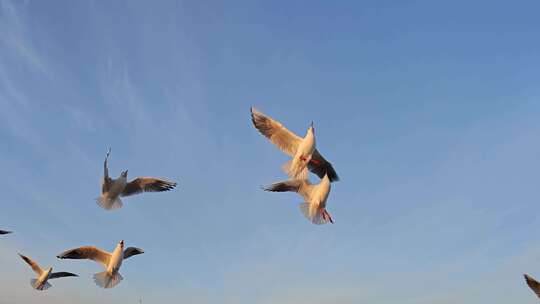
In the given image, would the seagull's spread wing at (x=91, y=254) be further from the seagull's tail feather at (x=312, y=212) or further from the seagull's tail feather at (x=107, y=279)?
the seagull's tail feather at (x=312, y=212)

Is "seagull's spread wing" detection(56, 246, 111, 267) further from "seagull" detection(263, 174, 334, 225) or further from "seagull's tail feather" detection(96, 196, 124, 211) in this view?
"seagull" detection(263, 174, 334, 225)

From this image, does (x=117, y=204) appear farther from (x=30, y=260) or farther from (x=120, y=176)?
(x=30, y=260)

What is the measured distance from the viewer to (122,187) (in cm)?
2408

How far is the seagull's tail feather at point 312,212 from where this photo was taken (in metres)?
20.6

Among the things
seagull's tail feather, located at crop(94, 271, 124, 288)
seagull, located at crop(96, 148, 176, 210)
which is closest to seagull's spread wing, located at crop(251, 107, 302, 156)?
seagull, located at crop(96, 148, 176, 210)

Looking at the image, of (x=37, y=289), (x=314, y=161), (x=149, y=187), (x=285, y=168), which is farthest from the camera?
(x=37, y=289)

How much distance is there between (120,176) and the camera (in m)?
24.1

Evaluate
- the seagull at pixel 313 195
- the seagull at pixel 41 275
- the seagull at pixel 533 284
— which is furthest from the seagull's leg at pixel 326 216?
the seagull at pixel 41 275

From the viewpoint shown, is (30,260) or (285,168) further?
(30,260)

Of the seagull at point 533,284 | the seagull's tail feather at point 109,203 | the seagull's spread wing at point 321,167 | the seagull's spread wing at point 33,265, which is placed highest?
the seagull's spread wing at point 33,265

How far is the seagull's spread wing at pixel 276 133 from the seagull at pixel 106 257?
8.90m

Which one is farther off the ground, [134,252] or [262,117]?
[262,117]

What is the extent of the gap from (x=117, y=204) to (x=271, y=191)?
713cm

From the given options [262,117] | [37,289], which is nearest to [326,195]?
[262,117]
